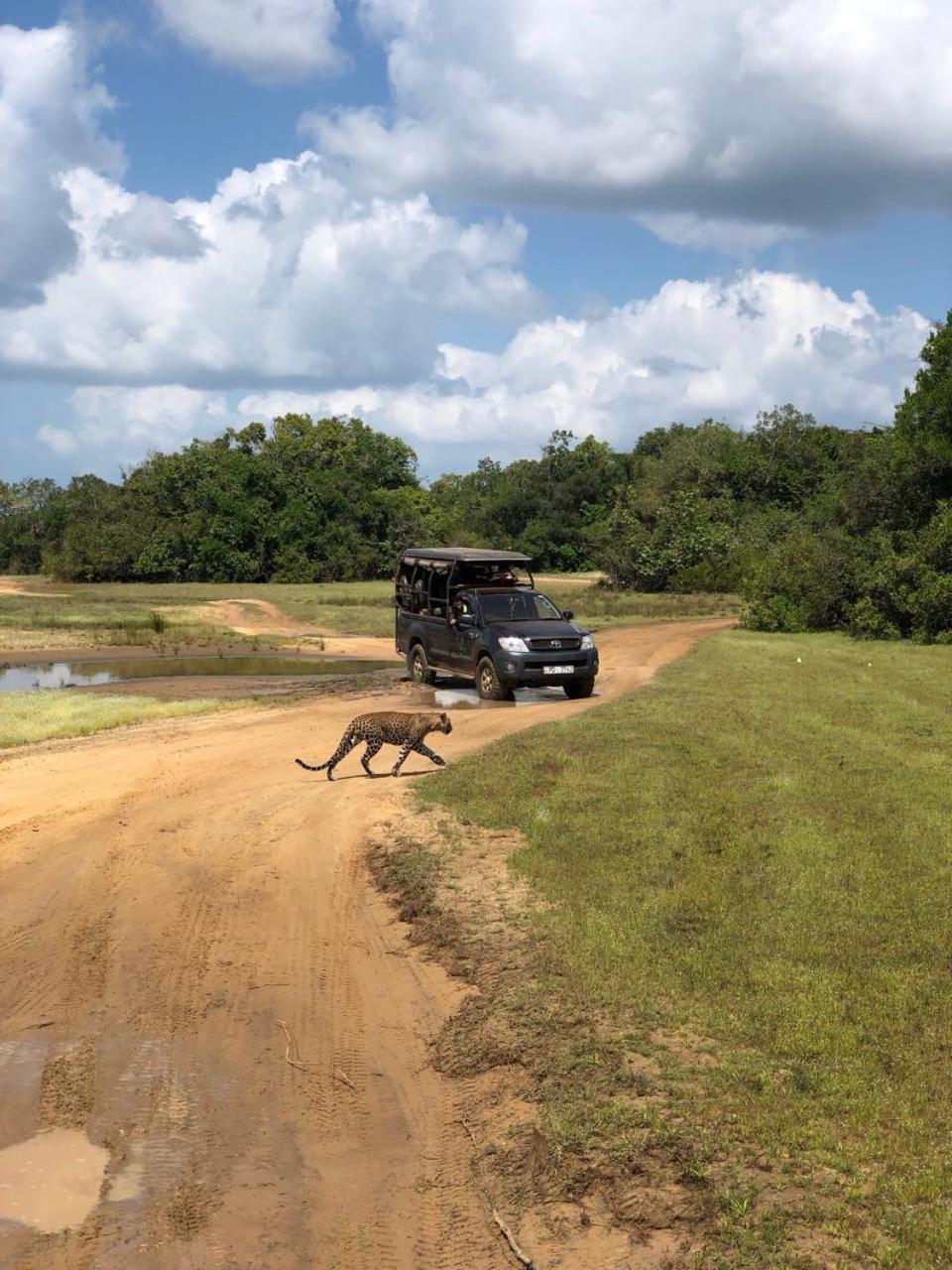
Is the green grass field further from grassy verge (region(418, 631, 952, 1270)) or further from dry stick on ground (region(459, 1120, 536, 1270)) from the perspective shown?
dry stick on ground (region(459, 1120, 536, 1270))

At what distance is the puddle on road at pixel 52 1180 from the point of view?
19.1 ft

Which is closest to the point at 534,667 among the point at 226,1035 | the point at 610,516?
the point at 226,1035

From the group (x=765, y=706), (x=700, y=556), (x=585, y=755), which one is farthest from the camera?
(x=700, y=556)

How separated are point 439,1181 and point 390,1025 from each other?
1.87m

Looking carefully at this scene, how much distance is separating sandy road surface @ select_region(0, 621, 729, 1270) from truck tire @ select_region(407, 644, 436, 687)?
10.1 m

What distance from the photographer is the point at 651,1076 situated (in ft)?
21.7

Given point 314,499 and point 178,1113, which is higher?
point 314,499

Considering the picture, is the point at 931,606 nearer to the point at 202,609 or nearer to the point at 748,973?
the point at 748,973

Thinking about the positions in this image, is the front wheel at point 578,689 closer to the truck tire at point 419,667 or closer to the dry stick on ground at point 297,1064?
the truck tire at point 419,667

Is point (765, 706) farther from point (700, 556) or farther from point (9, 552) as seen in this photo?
point (9, 552)

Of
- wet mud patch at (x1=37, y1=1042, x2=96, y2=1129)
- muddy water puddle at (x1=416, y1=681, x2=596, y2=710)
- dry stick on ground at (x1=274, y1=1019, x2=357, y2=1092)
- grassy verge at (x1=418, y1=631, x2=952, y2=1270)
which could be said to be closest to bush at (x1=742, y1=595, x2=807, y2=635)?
muddy water puddle at (x1=416, y1=681, x2=596, y2=710)

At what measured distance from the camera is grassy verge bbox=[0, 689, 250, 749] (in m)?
19.9

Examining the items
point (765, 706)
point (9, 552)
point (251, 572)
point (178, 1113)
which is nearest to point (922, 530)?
point (765, 706)

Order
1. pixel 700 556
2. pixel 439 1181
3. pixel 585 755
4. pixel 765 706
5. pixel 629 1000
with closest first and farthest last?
pixel 439 1181, pixel 629 1000, pixel 585 755, pixel 765 706, pixel 700 556
